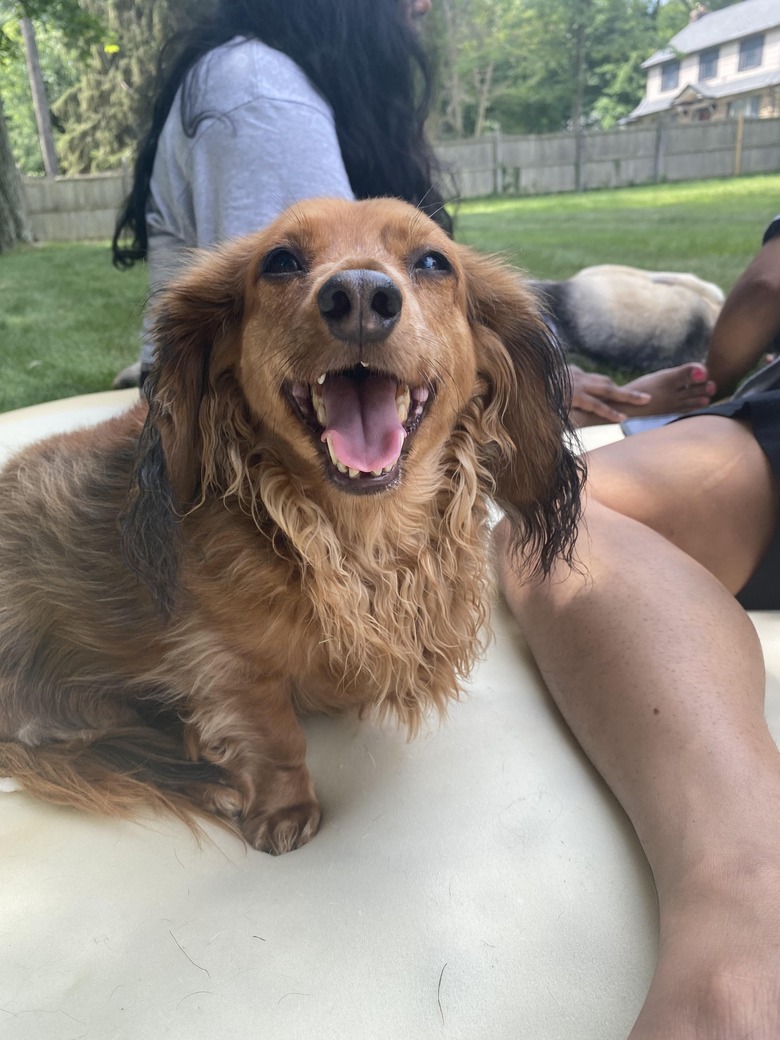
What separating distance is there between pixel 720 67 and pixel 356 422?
2.25 metres

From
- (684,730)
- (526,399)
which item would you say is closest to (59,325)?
(526,399)

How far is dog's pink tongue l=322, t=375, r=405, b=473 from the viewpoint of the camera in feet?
3.26

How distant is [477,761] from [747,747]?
0.41m

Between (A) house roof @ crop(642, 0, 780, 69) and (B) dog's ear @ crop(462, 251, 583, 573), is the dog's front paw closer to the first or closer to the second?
(B) dog's ear @ crop(462, 251, 583, 573)

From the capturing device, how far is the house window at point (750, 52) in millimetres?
2412

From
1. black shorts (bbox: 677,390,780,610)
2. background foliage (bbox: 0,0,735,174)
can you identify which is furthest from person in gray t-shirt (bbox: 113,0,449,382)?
black shorts (bbox: 677,390,780,610)

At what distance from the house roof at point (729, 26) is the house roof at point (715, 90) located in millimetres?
125

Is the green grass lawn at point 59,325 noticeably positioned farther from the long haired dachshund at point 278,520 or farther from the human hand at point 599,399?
Result: the human hand at point 599,399

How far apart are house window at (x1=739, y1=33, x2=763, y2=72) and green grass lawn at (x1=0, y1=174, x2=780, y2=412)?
1.47ft

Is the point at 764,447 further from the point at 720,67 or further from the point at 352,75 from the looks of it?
the point at 720,67

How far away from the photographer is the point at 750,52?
2.43 meters

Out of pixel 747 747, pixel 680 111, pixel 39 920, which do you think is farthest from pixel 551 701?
pixel 680 111

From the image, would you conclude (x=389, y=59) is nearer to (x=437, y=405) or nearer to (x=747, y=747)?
(x=437, y=405)

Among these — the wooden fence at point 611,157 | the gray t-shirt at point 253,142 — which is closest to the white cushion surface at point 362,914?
the gray t-shirt at point 253,142
